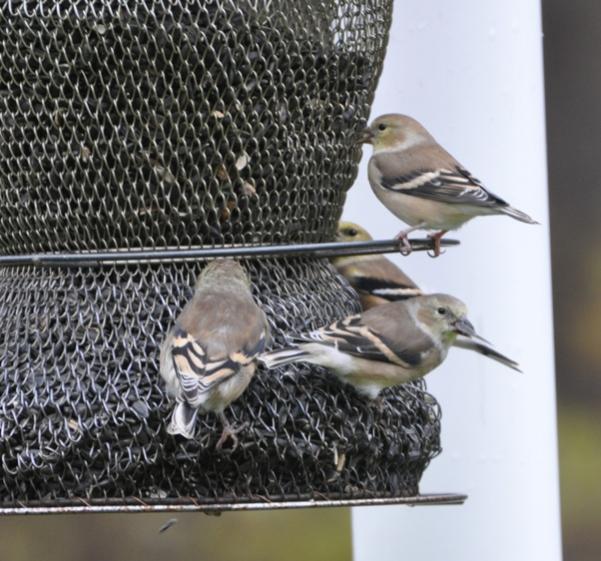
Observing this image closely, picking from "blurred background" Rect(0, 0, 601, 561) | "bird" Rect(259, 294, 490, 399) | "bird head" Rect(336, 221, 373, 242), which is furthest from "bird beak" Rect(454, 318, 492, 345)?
"blurred background" Rect(0, 0, 601, 561)

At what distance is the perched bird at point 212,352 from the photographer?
21.1 ft

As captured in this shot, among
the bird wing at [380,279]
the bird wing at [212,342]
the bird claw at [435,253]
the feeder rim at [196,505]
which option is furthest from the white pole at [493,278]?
the bird wing at [212,342]

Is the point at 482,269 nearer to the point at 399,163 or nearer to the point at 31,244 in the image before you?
the point at 399,163

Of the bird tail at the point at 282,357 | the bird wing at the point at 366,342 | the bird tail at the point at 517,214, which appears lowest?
the bird wing at the point at 366,342

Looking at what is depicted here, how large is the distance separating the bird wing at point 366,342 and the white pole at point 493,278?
1.07ft

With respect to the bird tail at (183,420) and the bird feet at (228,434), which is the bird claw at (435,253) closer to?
the bird feet at (228,434)

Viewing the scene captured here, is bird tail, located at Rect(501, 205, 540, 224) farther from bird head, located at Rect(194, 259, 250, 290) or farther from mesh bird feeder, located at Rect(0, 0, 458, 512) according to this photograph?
bird head, located at Rect(194, 259, 250, 290)

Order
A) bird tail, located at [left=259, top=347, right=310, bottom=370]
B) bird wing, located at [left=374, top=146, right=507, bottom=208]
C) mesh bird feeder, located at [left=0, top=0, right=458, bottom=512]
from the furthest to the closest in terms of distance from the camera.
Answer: bird wing, located at [left=374, top=146, right=507, bottom=208] → mesh bird feeder, located at [left=0, top=0, right=458, bottom=512] → bird tail, located at [left=259, top=347, right=310, bottom=370]

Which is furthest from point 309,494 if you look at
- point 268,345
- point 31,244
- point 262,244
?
point 31,244

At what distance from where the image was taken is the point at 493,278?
23.1ft

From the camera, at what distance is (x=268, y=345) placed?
6863 mm

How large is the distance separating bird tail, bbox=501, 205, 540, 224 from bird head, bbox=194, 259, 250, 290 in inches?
39.9

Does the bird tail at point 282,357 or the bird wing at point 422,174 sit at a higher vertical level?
the bird wing at point 422,174

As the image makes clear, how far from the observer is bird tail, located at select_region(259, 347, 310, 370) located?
6.59m
